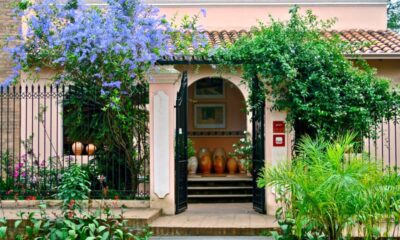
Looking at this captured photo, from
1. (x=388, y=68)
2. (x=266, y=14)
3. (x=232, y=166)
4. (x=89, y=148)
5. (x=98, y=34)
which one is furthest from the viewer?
(x=266, y=14)

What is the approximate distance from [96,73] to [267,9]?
7.28 meters

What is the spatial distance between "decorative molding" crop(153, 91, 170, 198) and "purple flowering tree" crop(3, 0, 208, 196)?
0.49m

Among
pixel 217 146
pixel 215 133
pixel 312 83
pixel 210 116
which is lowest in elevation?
pixel 217 146

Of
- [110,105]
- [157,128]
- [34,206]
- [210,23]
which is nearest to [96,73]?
[110,105]

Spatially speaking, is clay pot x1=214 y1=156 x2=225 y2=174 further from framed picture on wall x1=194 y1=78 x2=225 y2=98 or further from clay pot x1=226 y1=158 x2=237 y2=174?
framed picture on wall x1=194 y1=78 x2=225 y2=98

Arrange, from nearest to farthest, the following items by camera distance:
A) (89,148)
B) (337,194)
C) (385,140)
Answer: (337,194), (385,140), (89,148)

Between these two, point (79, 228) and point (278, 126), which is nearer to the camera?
point (79, 228)

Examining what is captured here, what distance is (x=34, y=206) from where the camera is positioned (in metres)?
11.1

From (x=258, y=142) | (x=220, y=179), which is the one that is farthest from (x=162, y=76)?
(x=220, y=179)

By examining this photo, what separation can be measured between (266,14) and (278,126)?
22.0 feet

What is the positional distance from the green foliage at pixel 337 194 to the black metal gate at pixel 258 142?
9.28ft

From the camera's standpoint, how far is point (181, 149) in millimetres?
11695

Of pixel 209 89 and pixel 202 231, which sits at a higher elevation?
pixel 209 89

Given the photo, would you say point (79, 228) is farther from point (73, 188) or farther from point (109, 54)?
point (109, 54)
